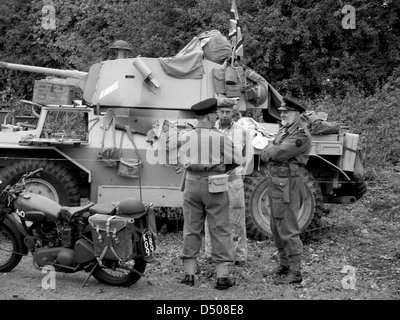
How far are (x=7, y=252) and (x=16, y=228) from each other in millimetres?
328

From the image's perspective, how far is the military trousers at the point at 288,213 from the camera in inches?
316

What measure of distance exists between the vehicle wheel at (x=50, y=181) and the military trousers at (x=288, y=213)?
331 centimetres

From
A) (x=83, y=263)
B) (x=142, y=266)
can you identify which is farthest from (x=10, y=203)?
(x=142, y=266)

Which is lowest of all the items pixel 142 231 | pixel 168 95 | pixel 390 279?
pixel 390 279

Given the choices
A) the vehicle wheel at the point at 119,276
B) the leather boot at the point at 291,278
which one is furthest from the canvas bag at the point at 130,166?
the leather boot at the point at 291,278

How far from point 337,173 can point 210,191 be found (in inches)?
138

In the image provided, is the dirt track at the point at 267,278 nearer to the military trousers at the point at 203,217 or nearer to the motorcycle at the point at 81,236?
the motorcycle at the point at 81,236

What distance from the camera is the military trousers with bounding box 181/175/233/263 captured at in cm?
777

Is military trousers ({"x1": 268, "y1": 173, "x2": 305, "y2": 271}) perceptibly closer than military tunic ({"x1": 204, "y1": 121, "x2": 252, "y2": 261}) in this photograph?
Yes

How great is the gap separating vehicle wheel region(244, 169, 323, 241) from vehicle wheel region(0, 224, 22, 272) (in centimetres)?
339

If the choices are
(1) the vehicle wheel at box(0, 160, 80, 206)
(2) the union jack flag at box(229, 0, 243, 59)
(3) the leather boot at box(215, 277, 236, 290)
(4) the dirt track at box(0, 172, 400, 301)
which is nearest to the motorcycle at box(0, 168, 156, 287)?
Result: (4) the dirt track at box(0, 172, 400, 301)

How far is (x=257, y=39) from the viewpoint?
19.8 m

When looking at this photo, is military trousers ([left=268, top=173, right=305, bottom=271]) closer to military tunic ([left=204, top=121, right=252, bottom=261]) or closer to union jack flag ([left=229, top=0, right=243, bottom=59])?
military tunic ([left=204, top=121, right=252, bottom=261])

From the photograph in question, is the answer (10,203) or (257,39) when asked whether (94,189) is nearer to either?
(10,203)
